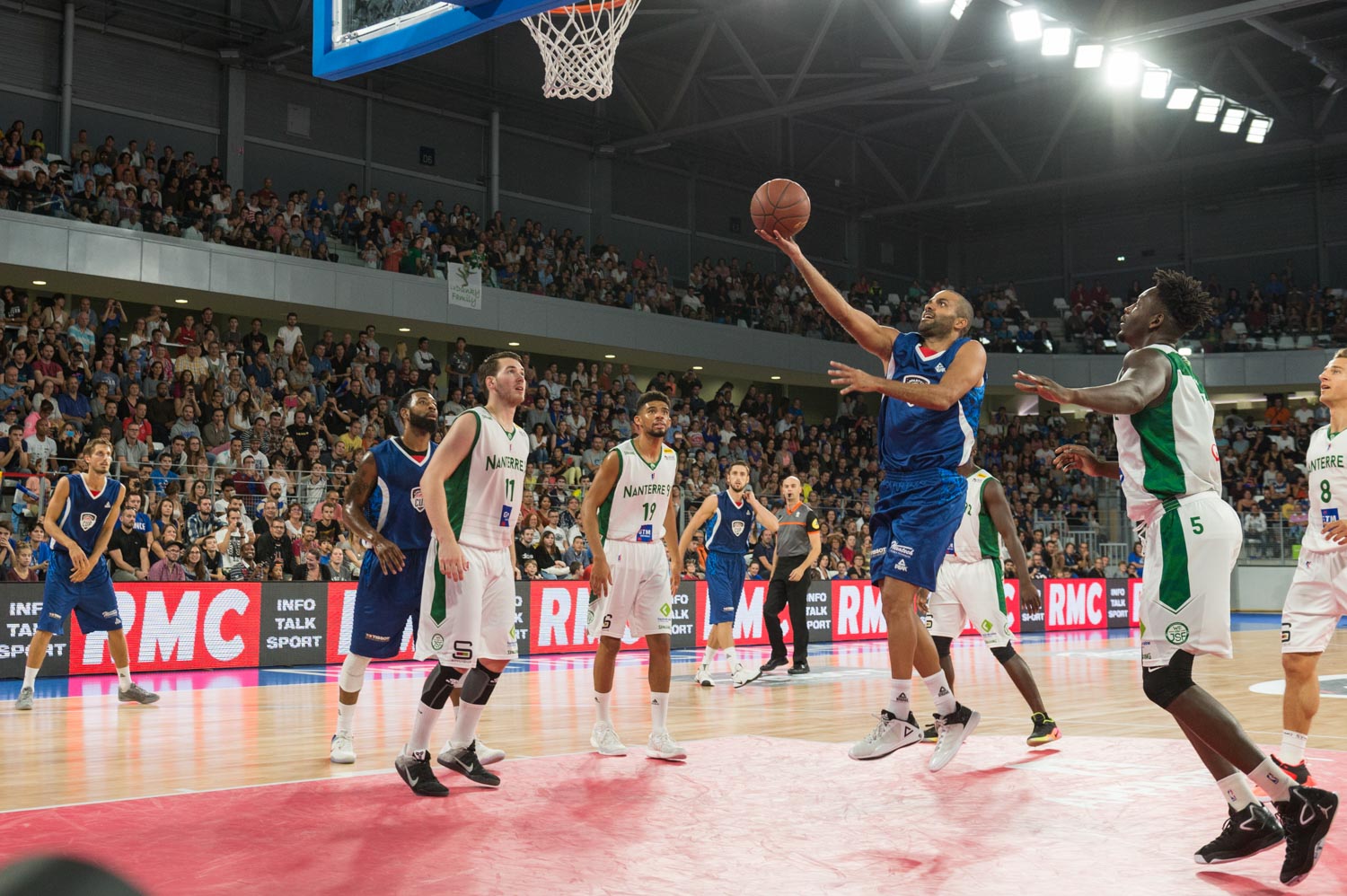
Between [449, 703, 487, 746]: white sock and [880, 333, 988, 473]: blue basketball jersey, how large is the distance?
102 inches

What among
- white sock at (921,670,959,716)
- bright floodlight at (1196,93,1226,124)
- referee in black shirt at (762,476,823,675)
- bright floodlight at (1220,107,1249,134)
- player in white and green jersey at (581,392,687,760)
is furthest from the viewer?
bright floodlight at (1220,107,1249,134)

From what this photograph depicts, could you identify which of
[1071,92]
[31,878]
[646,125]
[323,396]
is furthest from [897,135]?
[31,878]

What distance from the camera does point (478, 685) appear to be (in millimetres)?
6430

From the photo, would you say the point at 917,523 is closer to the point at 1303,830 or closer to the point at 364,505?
the point at 1303,830

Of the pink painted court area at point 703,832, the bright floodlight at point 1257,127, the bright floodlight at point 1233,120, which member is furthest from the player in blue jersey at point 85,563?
the bright floodlight at point 1257,127

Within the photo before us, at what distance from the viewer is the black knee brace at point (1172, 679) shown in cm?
458

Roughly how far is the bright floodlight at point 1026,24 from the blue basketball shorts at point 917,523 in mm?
19315

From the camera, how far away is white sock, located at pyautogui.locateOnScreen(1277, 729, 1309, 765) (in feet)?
19.9

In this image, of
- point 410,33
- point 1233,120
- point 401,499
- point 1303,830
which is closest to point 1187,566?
point 1303,830

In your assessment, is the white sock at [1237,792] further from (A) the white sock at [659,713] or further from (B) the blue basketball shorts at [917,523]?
(A) the white sock at [659,713]

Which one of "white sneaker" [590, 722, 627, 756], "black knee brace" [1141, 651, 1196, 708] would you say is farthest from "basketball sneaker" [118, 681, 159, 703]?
"black knee brace" [1141, 651, 1196, 708]

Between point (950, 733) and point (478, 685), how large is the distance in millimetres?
2602

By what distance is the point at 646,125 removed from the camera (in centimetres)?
2897

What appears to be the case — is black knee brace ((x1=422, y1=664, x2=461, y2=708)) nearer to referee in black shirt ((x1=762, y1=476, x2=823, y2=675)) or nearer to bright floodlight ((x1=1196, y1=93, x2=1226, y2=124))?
referee in black shirt ((x1=762, y1=476, x2=823, y2=675))
